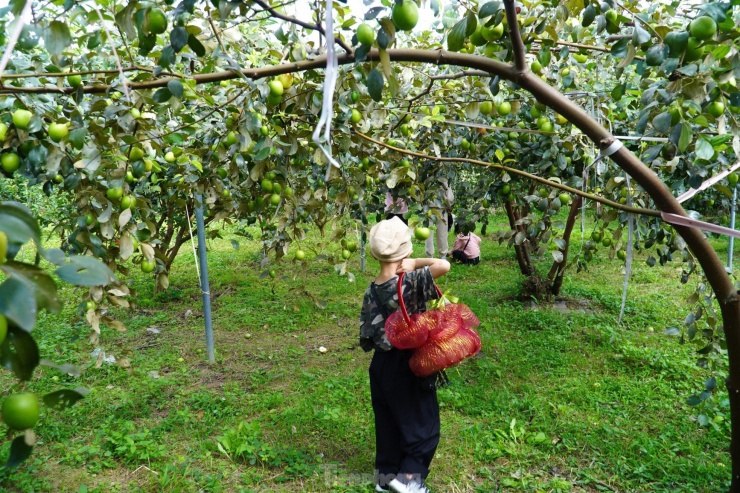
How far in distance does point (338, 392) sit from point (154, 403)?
102 cm

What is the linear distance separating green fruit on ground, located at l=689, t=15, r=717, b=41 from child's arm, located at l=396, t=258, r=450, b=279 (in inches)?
51.0

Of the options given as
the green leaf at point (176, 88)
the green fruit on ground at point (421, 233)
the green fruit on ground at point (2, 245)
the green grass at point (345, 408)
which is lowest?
the green grass at point (345, 408)

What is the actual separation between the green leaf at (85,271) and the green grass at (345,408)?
151 centimetres

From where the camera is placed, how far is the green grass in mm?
2422

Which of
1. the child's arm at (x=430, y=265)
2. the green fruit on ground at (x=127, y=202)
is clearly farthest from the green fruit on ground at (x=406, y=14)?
the child's arm at (x=430, y=265)

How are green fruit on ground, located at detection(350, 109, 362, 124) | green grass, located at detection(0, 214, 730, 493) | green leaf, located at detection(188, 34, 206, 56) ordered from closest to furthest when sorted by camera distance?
green leaf, located at detection(188, 34, 206, 56)
green fruit on ground, located at detection(350, 109, 362, 124)
green grass, located at detection(0, 214, 730, 493)

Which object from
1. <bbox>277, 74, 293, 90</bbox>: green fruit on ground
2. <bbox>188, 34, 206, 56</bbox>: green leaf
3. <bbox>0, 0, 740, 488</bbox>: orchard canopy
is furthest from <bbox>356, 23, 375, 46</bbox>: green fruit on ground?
<bbox>277, 74, 293, 90</bbox>: green fruit on ground

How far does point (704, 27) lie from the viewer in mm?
1185

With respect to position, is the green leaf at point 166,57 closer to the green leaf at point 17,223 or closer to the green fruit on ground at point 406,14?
the green fruit on ground at point 406,14

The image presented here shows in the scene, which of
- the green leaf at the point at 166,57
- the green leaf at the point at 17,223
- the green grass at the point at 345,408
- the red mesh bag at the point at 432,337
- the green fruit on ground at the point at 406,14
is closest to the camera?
the green leaf at the point at 17,223

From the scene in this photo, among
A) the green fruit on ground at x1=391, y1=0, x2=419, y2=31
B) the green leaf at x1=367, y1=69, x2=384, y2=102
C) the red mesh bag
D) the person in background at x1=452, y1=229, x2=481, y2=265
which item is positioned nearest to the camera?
the green fruit on ground at x1=391, y1=0, x2=419, y2=31

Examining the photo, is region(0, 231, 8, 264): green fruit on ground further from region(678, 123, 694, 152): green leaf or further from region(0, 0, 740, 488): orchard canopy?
region(678, 123, 694, 152): green leaf

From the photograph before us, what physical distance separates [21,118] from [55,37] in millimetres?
384

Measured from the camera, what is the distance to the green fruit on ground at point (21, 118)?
1370 millimetres
